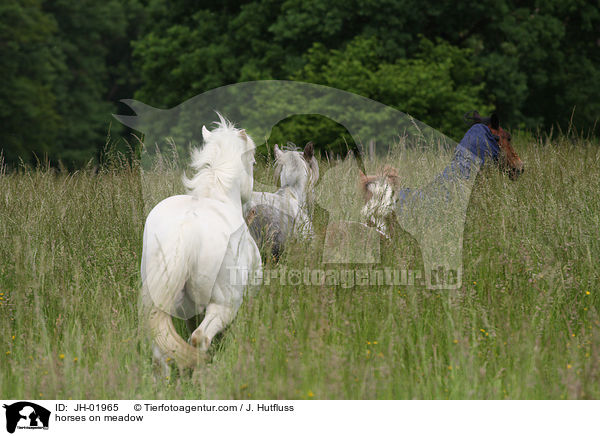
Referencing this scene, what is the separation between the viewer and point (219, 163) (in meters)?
3.60

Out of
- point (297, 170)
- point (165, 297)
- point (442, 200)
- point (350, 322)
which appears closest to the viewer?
point (165, 297)

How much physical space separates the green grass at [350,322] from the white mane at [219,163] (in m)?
0.71

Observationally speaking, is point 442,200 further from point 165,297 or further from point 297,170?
point 165,297

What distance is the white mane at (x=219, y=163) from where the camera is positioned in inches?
140

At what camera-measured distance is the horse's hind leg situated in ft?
10.1

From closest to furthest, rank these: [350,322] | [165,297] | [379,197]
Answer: [165,297], [350,322], [379,197]

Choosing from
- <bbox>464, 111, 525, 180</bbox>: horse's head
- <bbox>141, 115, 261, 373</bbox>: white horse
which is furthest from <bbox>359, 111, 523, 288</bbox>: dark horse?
<bbox>141, 115, 261, 373</bbox>: white horse

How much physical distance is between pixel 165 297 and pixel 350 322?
3.61ft

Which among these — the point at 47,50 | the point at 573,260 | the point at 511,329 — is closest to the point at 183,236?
the point at 511,329

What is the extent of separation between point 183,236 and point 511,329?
1882mm

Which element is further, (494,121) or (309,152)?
(494,121)

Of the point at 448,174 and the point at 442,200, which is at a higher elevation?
the point at 448,174

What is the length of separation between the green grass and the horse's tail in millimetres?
109
